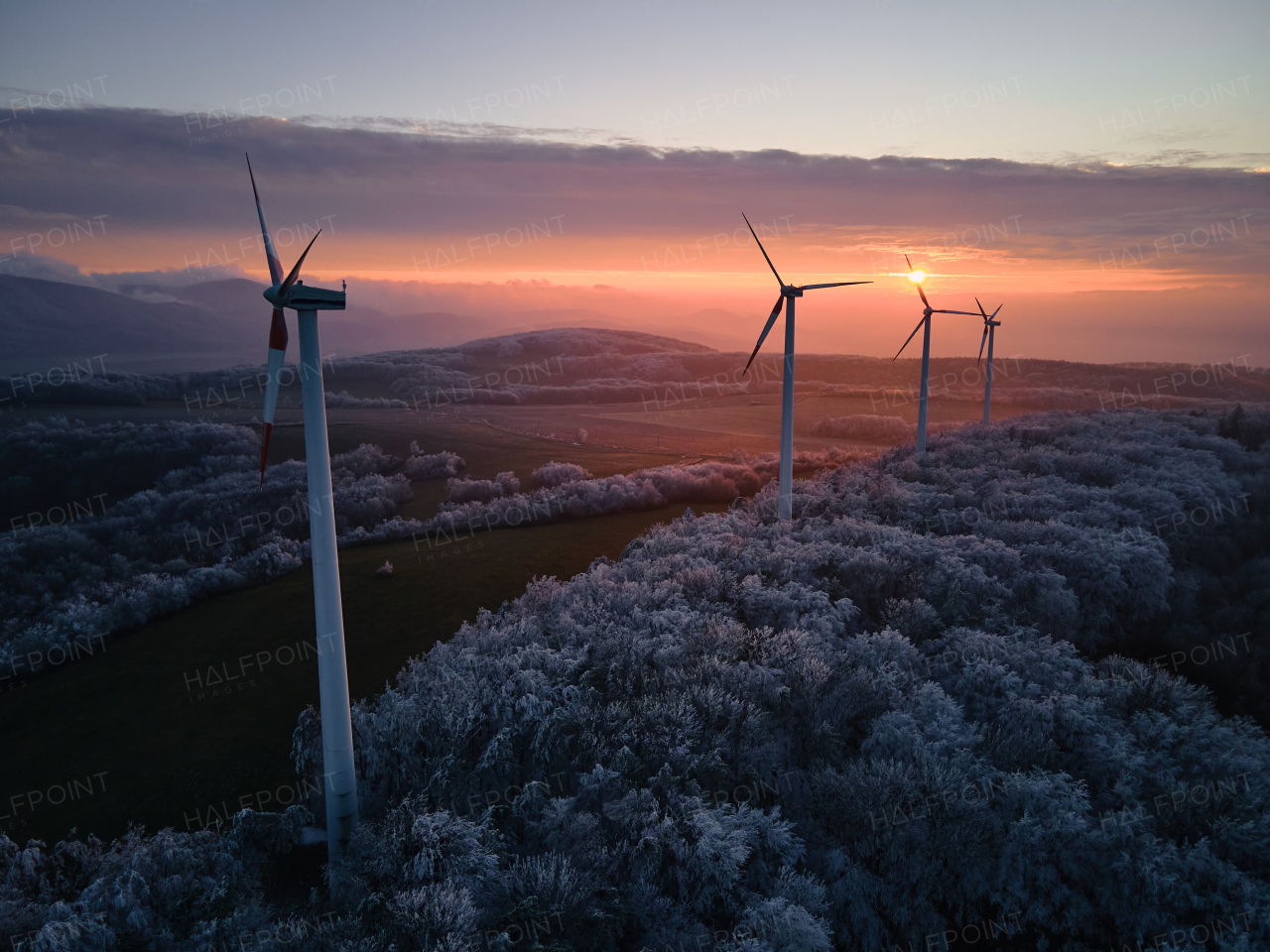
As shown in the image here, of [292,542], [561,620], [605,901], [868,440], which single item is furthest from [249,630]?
[868,440]

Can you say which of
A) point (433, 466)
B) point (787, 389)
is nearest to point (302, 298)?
point (787, 389)

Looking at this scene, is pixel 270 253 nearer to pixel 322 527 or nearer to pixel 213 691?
pixel 322 527

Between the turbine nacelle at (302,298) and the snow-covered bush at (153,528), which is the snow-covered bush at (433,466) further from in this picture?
the turbine nacelle at (302,298)

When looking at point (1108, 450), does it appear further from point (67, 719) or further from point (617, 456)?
point (67, 719)

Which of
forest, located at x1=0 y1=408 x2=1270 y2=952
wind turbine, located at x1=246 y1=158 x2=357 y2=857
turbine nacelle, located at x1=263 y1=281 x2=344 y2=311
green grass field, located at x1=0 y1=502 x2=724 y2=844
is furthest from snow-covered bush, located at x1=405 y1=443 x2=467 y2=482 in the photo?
turbine nacelle, located at x1=263 y1=281 x2=344 y2=311

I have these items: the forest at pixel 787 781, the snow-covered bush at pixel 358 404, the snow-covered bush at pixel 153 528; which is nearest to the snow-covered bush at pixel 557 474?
the snow-covered bush at pixel 153 528

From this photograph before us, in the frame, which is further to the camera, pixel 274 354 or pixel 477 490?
pixel 477 490

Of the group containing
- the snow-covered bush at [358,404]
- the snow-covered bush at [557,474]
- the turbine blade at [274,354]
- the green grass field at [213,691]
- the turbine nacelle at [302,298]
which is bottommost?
the green grass field at [213,691]

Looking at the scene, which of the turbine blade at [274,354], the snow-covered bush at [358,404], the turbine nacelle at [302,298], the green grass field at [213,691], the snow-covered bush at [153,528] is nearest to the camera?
the turbine nacelle at [302,298]

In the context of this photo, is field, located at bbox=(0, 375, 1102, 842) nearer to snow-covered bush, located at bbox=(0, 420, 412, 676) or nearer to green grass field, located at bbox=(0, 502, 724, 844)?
green grass field, located at bbox=(0, 502, 724, 844)
